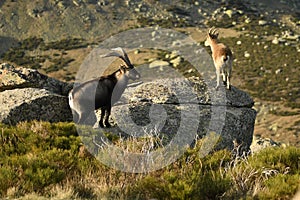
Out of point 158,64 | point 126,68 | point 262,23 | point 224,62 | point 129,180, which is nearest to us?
point 129,180

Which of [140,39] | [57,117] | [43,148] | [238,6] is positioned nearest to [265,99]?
[140,39]

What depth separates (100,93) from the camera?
13.4m

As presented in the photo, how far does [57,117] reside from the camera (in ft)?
48.0

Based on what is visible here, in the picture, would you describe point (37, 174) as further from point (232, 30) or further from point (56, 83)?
point (232, 30)

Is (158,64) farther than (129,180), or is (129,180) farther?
(158,64)

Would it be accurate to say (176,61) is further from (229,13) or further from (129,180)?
(129,180)

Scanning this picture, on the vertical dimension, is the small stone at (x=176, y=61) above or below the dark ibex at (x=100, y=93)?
below

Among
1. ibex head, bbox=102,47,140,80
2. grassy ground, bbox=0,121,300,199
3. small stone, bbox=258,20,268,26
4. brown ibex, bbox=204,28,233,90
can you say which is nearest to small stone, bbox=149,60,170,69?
small stone, bbox=258,20,268,26

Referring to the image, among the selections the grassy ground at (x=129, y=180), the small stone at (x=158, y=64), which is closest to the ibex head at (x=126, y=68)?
the grassy ground at (x=129, y=180)

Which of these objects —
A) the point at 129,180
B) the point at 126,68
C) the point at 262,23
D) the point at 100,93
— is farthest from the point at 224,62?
the point at 262,23

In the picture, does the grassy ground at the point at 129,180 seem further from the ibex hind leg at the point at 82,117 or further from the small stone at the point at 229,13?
the small stone at the point at 229,13

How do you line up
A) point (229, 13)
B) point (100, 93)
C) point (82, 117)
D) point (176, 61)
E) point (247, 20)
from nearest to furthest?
point (82, 117)
point (100, 93)
point (176, 61)
point (247, 20)
point (229, 13)

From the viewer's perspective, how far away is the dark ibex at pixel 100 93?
13.1 meters

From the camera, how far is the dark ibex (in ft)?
43.0
